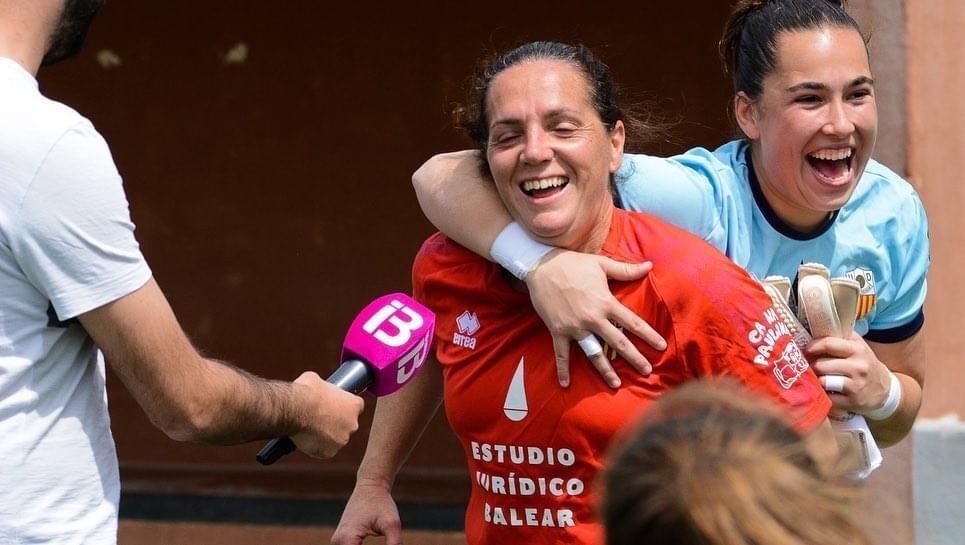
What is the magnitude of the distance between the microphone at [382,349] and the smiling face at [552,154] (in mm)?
282

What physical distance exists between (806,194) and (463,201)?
67cm

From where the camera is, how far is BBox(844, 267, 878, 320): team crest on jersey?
292 cm

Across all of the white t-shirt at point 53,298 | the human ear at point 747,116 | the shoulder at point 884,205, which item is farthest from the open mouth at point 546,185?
the white t-shirt at point 53,298

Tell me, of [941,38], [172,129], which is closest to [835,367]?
[941,38]

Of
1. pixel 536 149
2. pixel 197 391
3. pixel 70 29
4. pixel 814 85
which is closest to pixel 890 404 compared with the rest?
pixel 814 85

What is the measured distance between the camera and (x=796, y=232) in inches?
119

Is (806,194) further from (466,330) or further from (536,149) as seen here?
(466,330)

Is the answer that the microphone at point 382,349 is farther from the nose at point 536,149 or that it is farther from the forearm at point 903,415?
the forearm at point 903,415

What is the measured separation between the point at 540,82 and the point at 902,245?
82 cm

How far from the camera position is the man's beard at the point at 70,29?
2311 mm

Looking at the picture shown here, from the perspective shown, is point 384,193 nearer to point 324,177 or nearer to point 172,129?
point 324,177

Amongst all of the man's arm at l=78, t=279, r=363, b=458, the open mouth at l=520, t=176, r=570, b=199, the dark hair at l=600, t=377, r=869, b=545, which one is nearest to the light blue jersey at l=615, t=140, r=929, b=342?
the open mouth at l=520, t=176, r=570, b=199

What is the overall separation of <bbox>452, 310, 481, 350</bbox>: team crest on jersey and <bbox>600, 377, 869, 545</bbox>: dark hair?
1201 mm

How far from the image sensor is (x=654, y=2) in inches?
200
